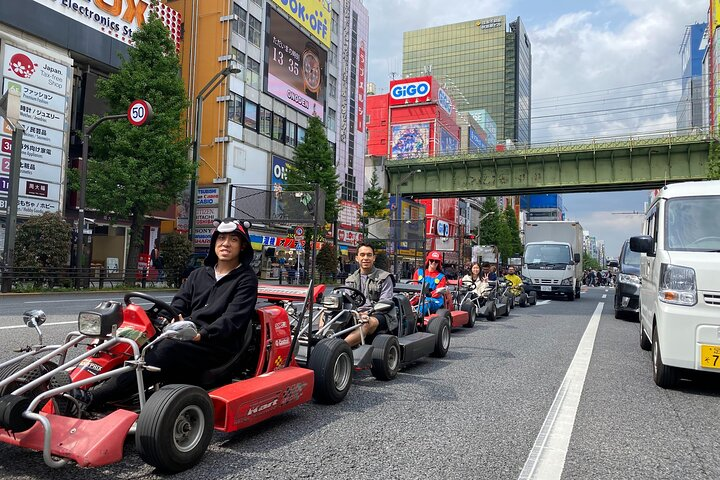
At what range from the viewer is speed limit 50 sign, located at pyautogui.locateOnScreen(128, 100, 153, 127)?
18.2m

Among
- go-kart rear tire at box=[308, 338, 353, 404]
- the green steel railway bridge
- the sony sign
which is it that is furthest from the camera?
the sony sign

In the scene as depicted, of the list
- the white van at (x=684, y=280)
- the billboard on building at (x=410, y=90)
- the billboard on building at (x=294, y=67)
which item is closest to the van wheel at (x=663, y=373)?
the white van at (x=684, y=280)

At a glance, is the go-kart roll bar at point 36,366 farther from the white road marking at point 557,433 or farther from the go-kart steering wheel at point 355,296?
the go-kart steering wheel at point 355,296

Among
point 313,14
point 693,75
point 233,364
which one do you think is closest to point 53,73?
Answer: point 313,14

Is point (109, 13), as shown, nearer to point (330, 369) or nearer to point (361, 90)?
point (330, 369)

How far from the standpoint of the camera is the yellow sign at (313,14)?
124 ft

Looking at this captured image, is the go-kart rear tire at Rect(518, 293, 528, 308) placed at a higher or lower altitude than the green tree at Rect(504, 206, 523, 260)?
lower

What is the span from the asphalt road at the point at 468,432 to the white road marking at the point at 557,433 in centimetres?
5


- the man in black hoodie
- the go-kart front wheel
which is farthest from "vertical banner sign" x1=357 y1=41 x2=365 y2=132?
the man in black hoodie

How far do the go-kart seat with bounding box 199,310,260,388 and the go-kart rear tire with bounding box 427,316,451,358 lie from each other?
139 inches

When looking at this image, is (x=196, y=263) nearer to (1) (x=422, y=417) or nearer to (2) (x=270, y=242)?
(2) (x=270, y=242)

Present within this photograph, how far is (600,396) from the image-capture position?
5.07 m

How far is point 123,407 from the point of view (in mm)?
3125

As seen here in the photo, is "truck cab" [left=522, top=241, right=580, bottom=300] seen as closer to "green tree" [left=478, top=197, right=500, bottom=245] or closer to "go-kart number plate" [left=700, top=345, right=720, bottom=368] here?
"go-kart number plate" [left=700, top=345, right=720, bottom=368]
